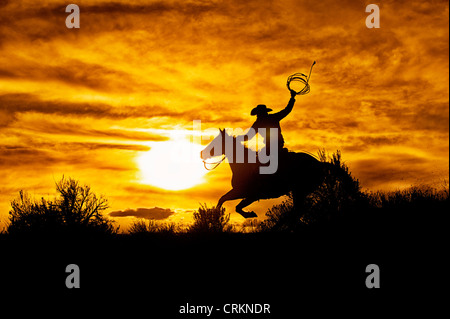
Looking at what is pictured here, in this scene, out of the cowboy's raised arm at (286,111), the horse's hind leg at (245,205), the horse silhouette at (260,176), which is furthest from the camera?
the cowboy's raised arm at (286,111)

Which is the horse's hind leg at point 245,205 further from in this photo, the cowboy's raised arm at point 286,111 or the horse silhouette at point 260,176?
the cowboy's raised arm at point 286,111

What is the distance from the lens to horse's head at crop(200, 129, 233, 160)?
13367mm

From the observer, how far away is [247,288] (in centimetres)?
1084

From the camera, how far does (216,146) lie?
44.1 ft

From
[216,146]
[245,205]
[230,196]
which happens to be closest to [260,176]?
[245,205]

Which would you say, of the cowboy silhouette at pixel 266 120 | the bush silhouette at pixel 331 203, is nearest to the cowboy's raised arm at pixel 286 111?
the cowboy silhouette at pixel 266 120

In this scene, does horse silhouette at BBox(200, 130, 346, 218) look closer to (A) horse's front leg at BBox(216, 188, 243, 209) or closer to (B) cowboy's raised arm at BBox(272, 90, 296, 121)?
(A) horse's front leg at BBox(216, 188, 243, 209)

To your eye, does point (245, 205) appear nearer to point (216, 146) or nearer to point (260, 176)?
point (260, 176)

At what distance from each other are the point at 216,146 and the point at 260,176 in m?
1.57

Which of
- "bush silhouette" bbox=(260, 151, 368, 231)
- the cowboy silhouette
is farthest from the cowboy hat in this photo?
"bush silhouette" bbox=(260, 151, 368, 231)

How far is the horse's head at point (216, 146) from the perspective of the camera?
43.9ft
